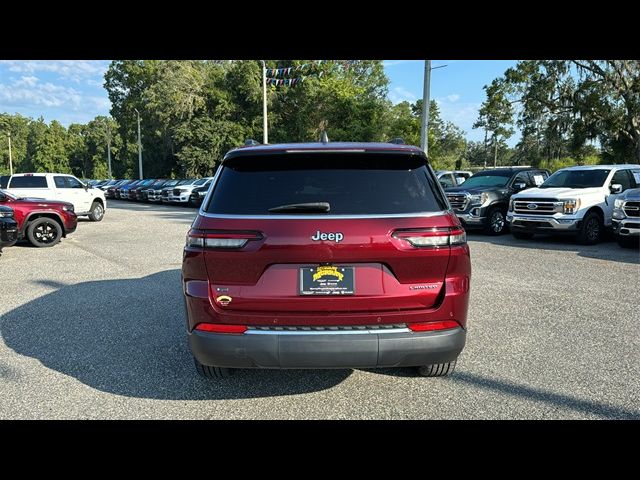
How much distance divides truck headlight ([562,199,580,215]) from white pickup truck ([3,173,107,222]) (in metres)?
15.1

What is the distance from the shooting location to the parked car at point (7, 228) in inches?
371

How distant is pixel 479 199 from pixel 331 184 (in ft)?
36.4

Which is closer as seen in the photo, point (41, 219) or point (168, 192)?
point (41, 219)

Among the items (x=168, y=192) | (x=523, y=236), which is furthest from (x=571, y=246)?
(x=168, y=192)

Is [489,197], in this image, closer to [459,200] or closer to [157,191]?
[459,200]

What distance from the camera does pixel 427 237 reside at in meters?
3.01

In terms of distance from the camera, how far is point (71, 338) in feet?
16.5

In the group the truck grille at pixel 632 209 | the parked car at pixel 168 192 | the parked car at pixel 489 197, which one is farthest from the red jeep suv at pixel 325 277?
the parked car at pixel 168 192

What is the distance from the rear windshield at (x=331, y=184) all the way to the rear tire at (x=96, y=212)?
17217mm

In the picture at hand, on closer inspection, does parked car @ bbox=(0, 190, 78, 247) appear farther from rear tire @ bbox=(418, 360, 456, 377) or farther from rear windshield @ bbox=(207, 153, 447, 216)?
rear tire @ bbox=(418, 360, 456, 377)

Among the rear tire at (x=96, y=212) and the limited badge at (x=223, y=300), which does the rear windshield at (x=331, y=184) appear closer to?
the limited badge at (x=223, y=300)

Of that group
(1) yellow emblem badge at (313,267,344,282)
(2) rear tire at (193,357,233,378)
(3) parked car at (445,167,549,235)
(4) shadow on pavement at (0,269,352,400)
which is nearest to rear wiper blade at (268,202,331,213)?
(1) yellow emblem badge at (313,267,344,282)
